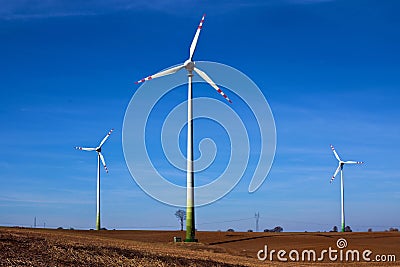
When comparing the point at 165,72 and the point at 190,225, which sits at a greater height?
A: the point at 165,72

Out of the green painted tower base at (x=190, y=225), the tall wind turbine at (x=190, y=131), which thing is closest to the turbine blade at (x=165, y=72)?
the tall wind turbine at (x=190, y=131)

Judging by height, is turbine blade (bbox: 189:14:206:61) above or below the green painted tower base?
above

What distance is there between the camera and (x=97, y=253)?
105 feet

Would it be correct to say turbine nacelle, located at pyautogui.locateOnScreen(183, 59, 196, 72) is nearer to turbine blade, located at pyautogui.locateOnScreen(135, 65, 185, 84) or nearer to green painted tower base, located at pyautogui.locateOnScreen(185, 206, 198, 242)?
turbine blade, located at pyautogui.locateOnScreen(135, 65, 185, 84)

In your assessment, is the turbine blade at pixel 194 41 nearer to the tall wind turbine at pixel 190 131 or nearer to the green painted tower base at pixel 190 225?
the tall wind turbine at pixel 190 131

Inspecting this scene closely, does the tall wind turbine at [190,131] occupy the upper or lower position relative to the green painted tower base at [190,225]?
upper

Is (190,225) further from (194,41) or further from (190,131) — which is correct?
(194,41)

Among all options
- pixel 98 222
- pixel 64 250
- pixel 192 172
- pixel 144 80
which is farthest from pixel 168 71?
pixel 64 250

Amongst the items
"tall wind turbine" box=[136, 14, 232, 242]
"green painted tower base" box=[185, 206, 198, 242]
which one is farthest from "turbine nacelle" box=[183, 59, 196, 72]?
"green painted tower base" box=[185, 206, 198, 242]

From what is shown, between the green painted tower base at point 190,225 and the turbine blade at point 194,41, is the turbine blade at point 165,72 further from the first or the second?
the green painted tower base at point 190,225

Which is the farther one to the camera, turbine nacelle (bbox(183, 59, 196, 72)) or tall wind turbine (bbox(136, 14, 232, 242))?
turbine nacelle (bbox(183, 59, 196, 72))

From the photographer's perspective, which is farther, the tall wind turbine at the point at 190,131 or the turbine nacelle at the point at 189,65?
the turbine nacelle at the point at 189,65

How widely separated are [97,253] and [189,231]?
3499cm

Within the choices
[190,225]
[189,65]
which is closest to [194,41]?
[189,65]
